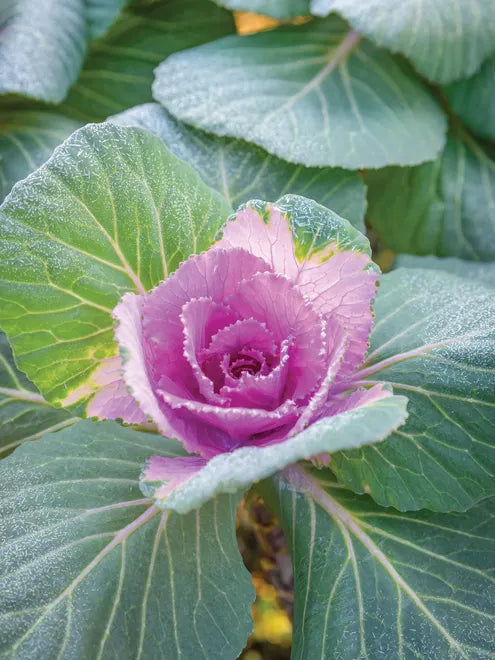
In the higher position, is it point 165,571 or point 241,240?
point 241,240

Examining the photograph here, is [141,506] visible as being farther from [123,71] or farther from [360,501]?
[123,71]

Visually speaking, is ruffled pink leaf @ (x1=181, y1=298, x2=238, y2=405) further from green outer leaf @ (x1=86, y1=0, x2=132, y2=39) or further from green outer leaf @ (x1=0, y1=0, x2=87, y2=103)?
green outer leaf @ (x1=86, y1=0, x2=132, y2=39)

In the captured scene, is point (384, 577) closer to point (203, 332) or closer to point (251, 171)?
point (203, 332)

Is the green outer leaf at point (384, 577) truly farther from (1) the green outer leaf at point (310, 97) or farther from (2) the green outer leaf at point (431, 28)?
(2) the green outer leaf at point (431, 28)

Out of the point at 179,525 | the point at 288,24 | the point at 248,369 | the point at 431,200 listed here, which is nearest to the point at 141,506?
the point at 179,525

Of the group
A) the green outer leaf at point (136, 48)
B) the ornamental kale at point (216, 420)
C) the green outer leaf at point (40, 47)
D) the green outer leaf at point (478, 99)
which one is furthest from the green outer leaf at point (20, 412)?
the green outer leaf at point (478, 99)

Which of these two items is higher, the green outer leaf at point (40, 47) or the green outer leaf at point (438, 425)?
the green outer leaf at point (40, 47)

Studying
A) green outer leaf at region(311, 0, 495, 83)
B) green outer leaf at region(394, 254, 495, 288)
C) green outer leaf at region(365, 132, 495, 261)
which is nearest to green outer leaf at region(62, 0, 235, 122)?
green outer leaf at region(311, 0, 495, 83)
